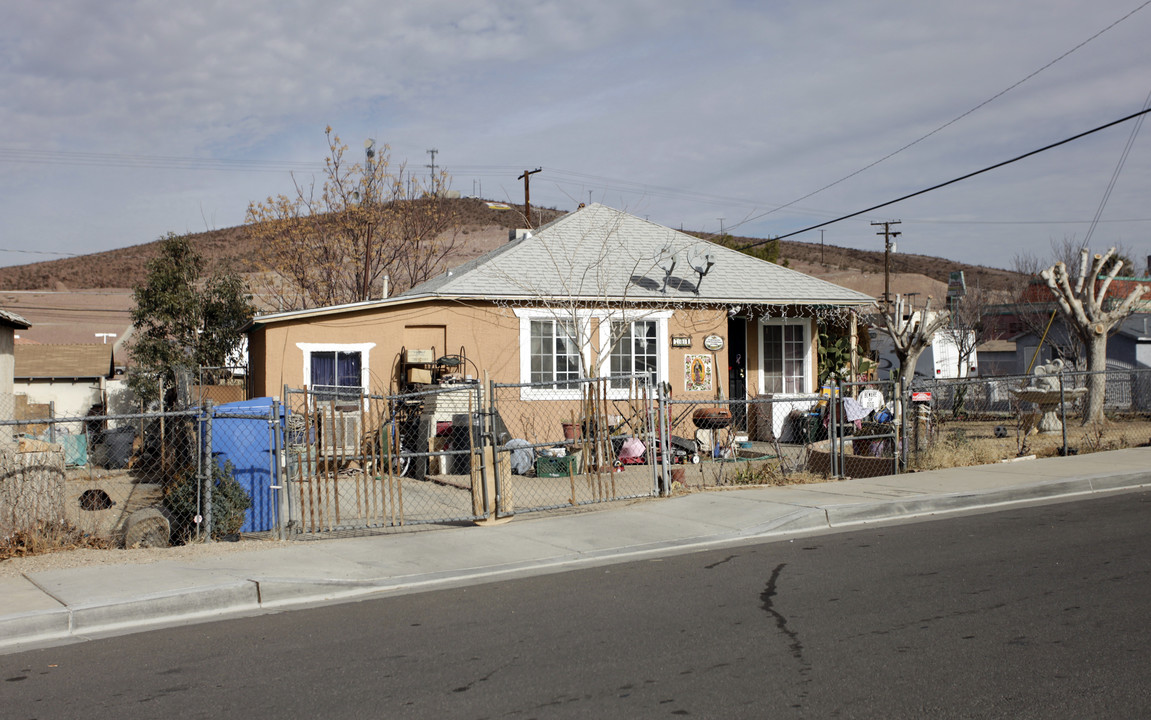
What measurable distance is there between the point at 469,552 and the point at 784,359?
12589 millimetres

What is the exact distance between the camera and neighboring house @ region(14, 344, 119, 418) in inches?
1075

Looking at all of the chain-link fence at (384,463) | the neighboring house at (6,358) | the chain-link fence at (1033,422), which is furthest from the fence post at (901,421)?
the neighboring house at (6,358)

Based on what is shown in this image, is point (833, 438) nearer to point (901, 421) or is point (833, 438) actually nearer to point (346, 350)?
point (901, 421)

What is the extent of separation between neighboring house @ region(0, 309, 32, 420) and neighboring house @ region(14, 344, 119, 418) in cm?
1231

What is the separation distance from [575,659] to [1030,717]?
2548 mm

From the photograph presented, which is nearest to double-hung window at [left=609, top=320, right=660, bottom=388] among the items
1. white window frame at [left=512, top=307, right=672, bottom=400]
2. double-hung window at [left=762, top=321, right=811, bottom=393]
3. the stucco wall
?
white window frame at [left=512, top=307, right=672, bottom=400]

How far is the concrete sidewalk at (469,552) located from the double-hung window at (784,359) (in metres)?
6.46

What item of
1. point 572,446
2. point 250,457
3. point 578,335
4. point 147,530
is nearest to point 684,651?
point 147,530

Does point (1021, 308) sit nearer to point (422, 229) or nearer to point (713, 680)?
A: point (422, 229)

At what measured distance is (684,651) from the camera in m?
5.80

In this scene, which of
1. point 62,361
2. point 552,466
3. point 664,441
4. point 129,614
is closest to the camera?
point 129,614

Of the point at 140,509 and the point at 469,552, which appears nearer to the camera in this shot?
the point at 469,552

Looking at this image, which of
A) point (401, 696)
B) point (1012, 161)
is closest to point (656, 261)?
point (1012, 161)

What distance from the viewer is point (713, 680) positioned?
17.1ft
